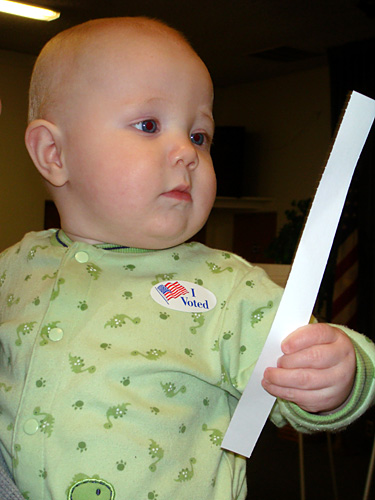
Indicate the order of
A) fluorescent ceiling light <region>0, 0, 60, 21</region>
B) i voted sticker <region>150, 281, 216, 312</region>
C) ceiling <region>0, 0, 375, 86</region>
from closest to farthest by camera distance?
i voted sticker <region>150, 281, 216, 312</region> < fluorescent ceiling light <region>0, 0, 60, 21</region> < ceiling <region>0, 0, 375, 86</region>

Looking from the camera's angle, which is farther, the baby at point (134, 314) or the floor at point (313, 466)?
the floor at point (313, 466)

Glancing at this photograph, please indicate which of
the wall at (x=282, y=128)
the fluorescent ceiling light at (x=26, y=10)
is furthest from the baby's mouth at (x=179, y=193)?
the wall at (x=282, y=128)

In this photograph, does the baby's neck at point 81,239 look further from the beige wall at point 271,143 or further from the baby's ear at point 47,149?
the beige wall at point 271,143

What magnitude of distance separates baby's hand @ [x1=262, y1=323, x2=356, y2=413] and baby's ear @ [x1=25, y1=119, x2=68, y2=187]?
18.9 inches

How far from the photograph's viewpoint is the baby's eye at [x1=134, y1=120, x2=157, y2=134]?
2.84 ft

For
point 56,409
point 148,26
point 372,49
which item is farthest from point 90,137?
point 372,49

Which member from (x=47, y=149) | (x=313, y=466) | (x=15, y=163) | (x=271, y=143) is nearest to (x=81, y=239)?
(x=47, y=149)

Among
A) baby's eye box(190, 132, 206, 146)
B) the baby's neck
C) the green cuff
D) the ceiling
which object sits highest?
the ceiling

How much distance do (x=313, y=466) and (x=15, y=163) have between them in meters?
4.26

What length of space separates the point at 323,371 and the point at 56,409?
35cm

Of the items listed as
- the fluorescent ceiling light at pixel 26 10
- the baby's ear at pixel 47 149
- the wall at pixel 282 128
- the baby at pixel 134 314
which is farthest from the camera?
the wall at pixel 282 128

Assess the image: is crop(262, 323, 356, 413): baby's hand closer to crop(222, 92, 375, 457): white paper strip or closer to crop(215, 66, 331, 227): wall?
crop(222, 92, 375, 457): white paper strip

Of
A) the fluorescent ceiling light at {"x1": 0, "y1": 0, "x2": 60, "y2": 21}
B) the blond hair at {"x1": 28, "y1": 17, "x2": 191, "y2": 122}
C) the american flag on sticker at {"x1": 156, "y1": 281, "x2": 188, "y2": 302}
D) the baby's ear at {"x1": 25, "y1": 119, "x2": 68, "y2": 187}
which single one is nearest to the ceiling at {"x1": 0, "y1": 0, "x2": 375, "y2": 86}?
the fluorescent ceiling light at {"x1": 0, "y1": 0, "x2": 60, "y2": 21}

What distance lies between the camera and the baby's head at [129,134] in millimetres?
850
